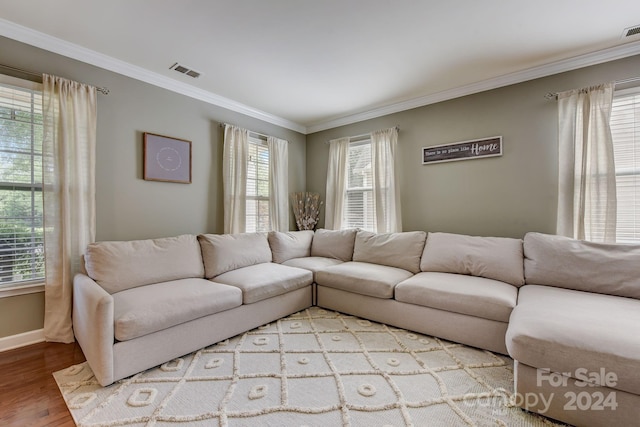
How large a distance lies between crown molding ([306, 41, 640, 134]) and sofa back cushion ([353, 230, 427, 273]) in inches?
67.0

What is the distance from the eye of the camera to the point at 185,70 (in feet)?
9.17

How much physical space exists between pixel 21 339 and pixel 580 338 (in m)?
3.82

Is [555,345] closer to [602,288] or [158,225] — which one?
[602,288]

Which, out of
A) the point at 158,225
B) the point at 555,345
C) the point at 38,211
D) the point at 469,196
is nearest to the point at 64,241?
the point at 38,211

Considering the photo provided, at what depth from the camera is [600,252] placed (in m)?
2.18

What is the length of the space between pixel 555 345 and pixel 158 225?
3.39 m

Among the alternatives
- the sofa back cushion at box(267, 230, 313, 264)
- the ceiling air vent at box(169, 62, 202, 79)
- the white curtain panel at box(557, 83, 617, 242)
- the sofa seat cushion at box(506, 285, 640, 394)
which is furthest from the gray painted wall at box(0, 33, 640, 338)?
the sofa seat cushion at box(506, 285, 640, 394)

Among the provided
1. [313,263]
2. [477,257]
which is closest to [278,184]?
[313,263]

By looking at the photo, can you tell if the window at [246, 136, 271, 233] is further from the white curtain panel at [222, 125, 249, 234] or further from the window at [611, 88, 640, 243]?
the window at [611, 88, 640, 243]

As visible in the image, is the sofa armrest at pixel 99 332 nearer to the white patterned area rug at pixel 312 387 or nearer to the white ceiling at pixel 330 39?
the white patterned area rug at pixel 312 387

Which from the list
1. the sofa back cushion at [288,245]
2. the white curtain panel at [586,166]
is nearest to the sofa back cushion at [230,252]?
the sofa back cushion at [288,245]

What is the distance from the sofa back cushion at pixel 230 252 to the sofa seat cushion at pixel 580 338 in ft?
7.97

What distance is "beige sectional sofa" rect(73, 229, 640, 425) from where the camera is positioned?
1402 mm

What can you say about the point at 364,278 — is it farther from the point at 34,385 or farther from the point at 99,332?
the point at 34,385
